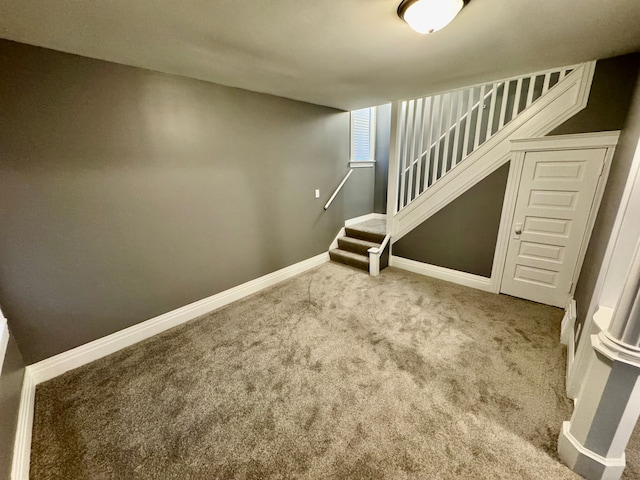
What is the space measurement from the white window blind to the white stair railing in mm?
931

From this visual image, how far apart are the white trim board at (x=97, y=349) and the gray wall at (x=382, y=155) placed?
8.12 feet

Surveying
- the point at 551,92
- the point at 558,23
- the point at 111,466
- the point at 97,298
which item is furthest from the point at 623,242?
the point at 97,298

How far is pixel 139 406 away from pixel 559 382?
2.78m

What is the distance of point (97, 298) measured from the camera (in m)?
1.96

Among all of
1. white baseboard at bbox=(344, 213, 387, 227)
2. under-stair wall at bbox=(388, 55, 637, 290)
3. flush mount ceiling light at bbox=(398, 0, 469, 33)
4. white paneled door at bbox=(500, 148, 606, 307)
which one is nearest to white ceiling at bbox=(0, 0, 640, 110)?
flush mount ceiling light at bbox=(398, 0, 469, 33)

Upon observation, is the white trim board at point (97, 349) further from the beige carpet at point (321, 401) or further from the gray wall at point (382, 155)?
the gray wall at point (382, 155)

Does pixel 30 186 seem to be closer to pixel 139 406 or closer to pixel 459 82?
pixel 139 406

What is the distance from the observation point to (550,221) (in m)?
2.39

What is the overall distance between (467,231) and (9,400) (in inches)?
154

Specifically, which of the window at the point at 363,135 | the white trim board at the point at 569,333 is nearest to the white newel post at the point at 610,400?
the white trim board at the point at 569,333

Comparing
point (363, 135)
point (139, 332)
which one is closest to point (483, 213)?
point (363, 135)

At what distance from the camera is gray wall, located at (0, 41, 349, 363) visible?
5.27 feet

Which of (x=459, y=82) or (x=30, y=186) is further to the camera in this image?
(x=459, y=82)

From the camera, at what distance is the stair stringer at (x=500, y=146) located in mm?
2088
